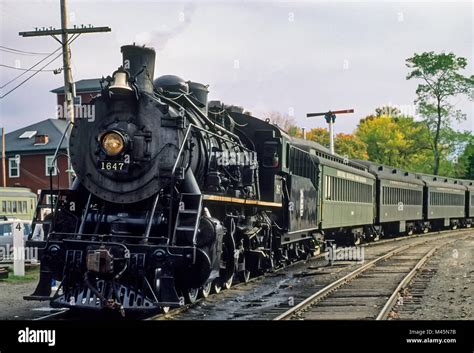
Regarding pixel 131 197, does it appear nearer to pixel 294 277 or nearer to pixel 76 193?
pixel 76 193

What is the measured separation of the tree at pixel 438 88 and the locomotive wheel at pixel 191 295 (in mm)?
4560

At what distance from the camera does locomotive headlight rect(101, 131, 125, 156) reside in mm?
8359

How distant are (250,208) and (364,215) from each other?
11969 millimetres

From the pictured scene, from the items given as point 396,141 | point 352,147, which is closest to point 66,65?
point 396,141

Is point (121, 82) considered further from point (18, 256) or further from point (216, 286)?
point (18, 256)

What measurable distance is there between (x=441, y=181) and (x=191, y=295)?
27277 millimetres

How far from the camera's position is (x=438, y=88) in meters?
14.7

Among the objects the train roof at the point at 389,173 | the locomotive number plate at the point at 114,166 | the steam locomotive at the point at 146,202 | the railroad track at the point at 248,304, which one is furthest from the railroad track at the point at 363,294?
the train roof at the point at 389,173

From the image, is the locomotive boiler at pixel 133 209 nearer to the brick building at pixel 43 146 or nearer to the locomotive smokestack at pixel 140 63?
the locomotive smokestack at pixel 140 63

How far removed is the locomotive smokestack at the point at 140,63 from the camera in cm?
873

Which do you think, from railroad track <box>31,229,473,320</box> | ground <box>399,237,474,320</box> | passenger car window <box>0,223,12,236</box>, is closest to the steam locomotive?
railroad track <box>31,229,473,320</box>

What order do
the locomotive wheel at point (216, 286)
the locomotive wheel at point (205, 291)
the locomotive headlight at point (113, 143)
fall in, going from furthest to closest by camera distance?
1. the locomotive wheel at point (216, 286)
2. the locomotive wheel at point (205, 291)
3. the locomotive headlight at point (113, 143)

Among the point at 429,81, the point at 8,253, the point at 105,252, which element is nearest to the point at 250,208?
the point at 105,252

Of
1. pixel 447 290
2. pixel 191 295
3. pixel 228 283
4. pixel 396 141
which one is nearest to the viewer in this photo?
pixel 191 295
